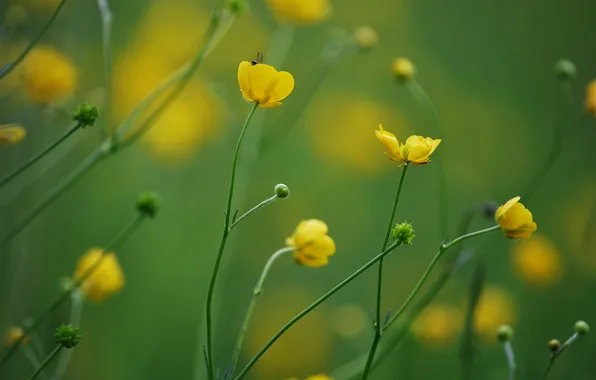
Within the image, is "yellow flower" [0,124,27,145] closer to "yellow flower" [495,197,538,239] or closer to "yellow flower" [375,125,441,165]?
"yellow flower" [375,125,441,165]

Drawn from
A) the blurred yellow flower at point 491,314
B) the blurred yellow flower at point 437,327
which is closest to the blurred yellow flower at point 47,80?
the blurred yellow flower at point 437,327

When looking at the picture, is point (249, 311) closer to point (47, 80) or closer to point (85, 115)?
point (85, 115)

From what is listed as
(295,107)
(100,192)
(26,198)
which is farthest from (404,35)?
(26,198)

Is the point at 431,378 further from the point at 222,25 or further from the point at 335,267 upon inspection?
the point at 222,25

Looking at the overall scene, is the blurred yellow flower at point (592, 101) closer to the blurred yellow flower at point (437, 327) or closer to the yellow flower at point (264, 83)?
the blurred yellow flower at point (437, 327)

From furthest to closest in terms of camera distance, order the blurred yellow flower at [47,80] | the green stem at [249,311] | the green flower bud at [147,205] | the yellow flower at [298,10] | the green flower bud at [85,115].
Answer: the yellow flower at [298,10]
the blurred yellow flower at [47,80]
the green flower bud at [147,205]
the green flower bud at [85,115]
the green stem at [249,311]

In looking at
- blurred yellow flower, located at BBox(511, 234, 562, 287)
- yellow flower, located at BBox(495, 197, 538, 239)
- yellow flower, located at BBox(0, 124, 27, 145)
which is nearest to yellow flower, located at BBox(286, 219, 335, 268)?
yellow flower, located at BBox(495, 197, 538, 239)
